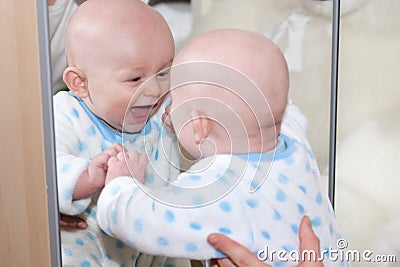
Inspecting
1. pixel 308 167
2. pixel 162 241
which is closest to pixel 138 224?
pixel 162 241

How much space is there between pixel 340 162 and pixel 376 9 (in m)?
0.25

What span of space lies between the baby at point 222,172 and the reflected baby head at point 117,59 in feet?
0.11

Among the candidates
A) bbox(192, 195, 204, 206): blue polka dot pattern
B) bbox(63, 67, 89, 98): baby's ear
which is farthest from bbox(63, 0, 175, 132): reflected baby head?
bbox(192, 195, 204, 206): blue polka dot pattern

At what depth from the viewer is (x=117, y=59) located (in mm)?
833

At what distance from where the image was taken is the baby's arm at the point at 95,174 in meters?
0.82

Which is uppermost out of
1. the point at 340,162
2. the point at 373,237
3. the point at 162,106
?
the point at 162,106

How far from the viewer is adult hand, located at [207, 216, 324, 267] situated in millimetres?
800

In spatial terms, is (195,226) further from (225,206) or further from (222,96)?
(222,96)

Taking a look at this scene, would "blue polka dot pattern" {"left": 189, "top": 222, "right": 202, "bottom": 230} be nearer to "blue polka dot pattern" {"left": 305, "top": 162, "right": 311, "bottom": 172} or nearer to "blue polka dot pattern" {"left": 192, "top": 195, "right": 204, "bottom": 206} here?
"blue polka dot pattern" {"left": 192, "top": 195, "right": 204, "bottom": 206}

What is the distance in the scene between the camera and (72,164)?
0.85 m

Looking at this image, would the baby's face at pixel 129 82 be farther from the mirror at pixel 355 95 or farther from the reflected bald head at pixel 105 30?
the mirror at pixel 355 95

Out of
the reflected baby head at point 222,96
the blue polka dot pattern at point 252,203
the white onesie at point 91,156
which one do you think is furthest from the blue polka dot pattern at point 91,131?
the blue polka dot pattern at point 252,203

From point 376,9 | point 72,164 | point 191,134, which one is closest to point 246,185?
point 191,134

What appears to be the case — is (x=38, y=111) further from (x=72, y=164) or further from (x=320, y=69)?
(x=320, y=69)
